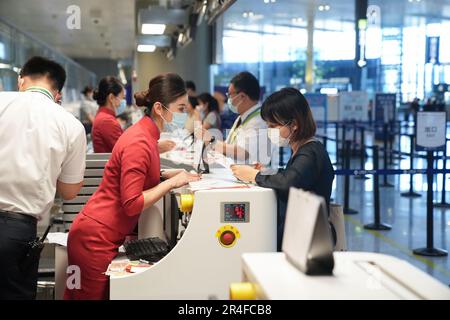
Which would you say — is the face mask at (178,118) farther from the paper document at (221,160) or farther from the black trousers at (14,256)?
the black trousers at (14,256)

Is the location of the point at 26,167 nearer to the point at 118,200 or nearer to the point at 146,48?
the point at 118,200

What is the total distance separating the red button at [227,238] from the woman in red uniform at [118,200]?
414 millimetres

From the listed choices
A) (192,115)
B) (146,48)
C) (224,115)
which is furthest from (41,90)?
(224,115)

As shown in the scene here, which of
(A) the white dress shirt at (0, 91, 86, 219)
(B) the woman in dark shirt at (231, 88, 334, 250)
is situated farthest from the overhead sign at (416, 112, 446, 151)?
(A) the white dress shirt at (0, 91, 86, 219)

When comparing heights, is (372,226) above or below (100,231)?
below

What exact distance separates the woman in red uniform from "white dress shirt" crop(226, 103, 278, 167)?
3.88ft

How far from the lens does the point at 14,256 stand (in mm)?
2902

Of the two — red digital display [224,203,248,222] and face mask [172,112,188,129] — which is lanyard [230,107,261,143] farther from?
red digital display [224,203,248,222]

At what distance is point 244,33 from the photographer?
74.2 ft

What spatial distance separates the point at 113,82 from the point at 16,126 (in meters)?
3.00

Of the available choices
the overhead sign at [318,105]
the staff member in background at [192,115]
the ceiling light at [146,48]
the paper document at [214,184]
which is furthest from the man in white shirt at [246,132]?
the overhead sign at [318,105]

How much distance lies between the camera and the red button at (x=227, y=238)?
2836 mm
